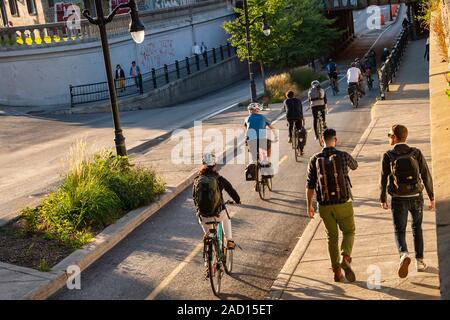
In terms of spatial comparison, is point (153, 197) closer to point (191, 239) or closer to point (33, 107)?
point (191, 239)

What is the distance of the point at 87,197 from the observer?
46.6ft

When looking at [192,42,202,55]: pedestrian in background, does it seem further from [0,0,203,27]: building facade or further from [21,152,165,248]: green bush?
[21,152,165,248]: green bush

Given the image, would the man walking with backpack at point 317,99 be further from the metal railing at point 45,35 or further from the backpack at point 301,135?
the metal railing at point 45,35

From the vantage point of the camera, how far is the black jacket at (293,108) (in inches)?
736

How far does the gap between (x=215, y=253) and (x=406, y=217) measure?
101 inches

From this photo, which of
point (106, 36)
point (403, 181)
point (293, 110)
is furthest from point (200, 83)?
point (403, 181)

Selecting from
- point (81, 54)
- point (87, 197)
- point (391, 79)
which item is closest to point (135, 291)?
point (87, 197)

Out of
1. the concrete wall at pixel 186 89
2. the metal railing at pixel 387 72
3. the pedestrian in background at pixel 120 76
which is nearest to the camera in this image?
the metal railing at pixel 387 72

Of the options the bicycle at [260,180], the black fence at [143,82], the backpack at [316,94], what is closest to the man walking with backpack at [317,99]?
the backpack at [316,94]

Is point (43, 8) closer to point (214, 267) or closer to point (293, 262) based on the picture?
point (293, 262)

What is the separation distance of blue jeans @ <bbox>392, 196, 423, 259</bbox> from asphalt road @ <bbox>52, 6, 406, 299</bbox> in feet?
6.52

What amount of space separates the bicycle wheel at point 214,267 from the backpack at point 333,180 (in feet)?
5.63
